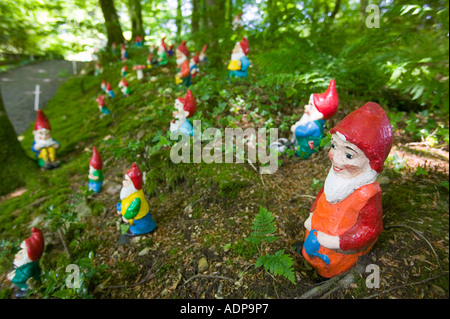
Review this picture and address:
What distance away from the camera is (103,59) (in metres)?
10.0

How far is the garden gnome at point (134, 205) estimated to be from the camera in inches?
115

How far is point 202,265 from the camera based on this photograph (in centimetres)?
244

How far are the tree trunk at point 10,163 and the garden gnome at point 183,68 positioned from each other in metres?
3.63

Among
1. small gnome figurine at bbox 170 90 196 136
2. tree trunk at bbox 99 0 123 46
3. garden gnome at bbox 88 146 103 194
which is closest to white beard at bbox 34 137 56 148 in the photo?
garden gnome at bbox 88 146 103 194

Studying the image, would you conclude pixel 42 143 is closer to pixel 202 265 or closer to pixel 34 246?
pixel 34 246

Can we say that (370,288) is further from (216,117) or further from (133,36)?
(133,36)

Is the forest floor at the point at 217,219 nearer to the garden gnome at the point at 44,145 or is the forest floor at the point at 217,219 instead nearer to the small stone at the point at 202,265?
the small stone at the point at 202,265

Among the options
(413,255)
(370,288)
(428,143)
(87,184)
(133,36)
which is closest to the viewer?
(370,288)

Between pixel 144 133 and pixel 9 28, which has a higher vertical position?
pixel 9 28

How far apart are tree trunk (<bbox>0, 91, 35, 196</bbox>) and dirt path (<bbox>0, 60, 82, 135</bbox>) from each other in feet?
10.8

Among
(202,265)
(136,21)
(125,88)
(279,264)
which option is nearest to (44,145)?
(125,88)

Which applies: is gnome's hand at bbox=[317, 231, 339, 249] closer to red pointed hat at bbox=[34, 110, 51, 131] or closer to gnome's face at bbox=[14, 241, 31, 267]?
gnome's face at bbox=[14, 241, 31, 267]

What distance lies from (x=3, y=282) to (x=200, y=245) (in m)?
2.68
